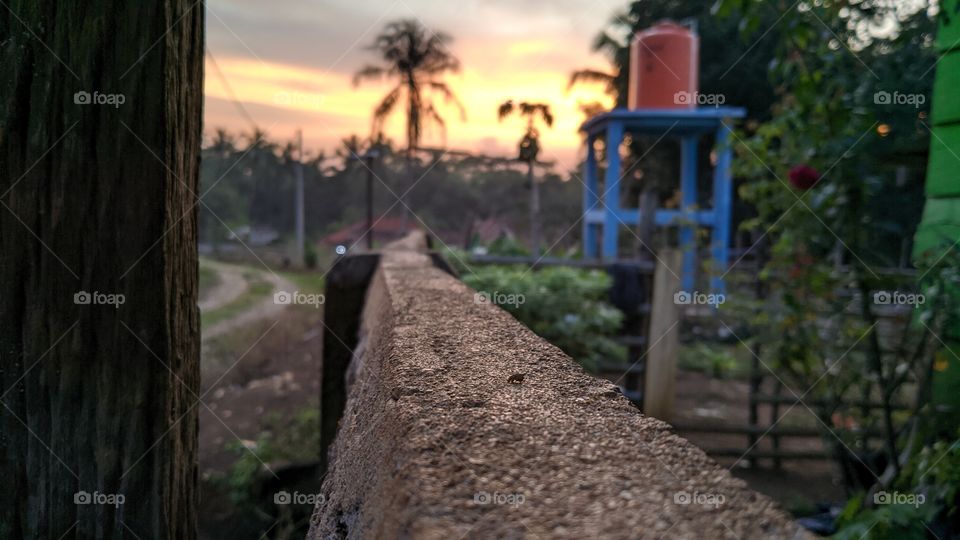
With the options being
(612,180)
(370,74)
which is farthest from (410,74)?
(612,180)

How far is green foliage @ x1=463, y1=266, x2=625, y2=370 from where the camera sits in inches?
186

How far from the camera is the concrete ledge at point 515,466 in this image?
1.70 feet

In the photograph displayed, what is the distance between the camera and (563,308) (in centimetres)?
496

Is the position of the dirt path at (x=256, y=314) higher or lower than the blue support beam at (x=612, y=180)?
lower

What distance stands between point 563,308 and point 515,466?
4.39 meters

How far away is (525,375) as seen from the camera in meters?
0.93

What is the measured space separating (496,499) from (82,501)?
97cm
